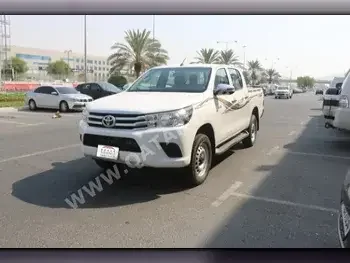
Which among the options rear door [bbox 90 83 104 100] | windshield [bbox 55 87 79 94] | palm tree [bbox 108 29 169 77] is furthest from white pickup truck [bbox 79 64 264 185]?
rear door [bbox 90 83 104 100]

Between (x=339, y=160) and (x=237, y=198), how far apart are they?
117 inches

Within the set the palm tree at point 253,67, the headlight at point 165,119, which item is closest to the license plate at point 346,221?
the headlight at point 165,119

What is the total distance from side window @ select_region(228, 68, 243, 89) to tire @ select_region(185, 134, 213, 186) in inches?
70.4

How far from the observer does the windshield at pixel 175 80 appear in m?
5.01

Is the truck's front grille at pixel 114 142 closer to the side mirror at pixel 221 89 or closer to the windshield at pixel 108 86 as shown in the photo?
the side mirror at pixel 221 89

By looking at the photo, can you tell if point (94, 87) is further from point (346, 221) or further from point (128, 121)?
point (346, 221)

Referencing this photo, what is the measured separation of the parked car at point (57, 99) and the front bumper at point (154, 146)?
447 inches

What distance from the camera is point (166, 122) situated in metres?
4.06

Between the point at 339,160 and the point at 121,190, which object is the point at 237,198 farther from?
the point at 339,160

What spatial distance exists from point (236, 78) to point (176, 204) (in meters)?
3.15

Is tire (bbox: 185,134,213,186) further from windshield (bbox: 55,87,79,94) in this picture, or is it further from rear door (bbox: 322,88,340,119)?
windshield (bbox: 55,87,79,94)

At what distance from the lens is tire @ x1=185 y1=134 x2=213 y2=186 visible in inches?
173

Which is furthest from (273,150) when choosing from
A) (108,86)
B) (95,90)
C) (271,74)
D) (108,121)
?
(271,74)
